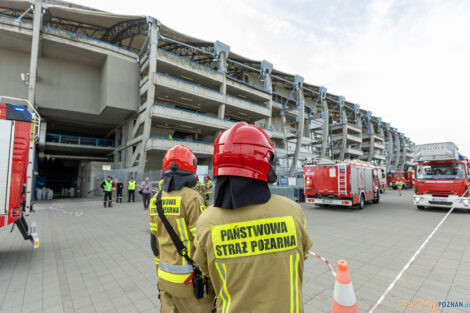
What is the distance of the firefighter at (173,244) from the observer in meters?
1.77

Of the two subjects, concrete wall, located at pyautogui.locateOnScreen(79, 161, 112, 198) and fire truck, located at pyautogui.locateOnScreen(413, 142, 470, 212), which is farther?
concrete wall, located at pyautogui.locateOnScreen(79, 161, 112, 198)

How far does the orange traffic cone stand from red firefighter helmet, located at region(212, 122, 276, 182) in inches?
52.8

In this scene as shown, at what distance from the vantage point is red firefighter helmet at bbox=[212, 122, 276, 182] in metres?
1.20

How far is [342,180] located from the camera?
37.5 feet

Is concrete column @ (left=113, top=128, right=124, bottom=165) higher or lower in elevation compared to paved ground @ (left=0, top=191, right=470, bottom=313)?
higher

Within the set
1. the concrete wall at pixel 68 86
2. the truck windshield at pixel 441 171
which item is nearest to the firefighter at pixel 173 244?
the truck windshield at pixel 441 171

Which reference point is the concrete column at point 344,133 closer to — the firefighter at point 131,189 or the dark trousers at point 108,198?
the firefighter at point 131,189

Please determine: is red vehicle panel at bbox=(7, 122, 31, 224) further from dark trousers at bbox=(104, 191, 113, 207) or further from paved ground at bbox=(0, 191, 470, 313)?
dark trousers at bbox=(104, 191, 113, 207)

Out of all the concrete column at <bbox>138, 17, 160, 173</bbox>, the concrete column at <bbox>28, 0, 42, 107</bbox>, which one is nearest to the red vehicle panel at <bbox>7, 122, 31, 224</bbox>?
the concrete column at <bbox>138, 17, 160, 173</bbox>

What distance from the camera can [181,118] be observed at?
70.5ft

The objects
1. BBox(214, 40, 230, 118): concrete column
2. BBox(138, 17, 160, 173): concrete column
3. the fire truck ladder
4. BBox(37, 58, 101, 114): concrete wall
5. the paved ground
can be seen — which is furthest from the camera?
BBox(214, 40, 230, 118): concrete column

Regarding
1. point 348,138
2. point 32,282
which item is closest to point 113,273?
point 32,282

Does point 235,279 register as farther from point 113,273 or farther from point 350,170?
point 350,170

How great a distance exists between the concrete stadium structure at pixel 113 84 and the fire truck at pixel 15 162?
15.0m
